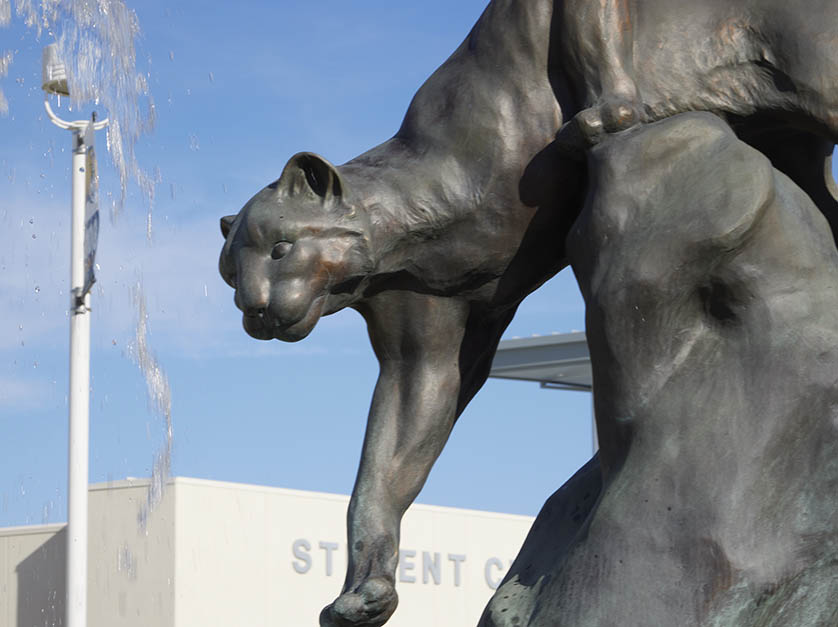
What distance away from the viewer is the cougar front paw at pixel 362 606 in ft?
13.5

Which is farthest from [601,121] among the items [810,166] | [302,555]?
[302,555]

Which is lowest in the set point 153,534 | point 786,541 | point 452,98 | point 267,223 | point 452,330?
point 153,534

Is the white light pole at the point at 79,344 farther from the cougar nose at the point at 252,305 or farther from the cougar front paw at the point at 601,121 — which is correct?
the cougar front paw at the point at 601,121

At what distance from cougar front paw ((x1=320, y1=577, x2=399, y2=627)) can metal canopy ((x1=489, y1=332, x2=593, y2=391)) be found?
18.1 m

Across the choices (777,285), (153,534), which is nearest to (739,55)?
(777,285)

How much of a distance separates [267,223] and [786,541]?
1476 mm

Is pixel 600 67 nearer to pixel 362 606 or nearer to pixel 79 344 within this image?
pixel 362 606

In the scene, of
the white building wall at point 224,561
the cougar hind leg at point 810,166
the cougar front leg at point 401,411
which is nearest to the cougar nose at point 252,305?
the cougar front leg at point 401,411

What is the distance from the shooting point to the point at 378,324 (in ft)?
14.4

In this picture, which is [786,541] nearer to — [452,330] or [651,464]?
[651,464]

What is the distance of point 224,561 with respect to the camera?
23781mm

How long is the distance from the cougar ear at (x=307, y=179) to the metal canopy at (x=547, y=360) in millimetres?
18172

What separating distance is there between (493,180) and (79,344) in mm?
11779

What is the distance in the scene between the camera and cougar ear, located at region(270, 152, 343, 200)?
164 inches
